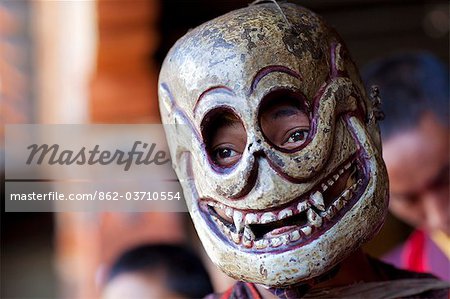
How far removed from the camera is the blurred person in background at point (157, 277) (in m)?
1.86

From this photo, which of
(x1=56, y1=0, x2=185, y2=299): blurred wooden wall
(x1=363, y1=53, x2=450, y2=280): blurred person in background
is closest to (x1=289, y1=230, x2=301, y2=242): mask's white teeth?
(x1=363, y1=53, x2=450, y2=280): blurred person in background

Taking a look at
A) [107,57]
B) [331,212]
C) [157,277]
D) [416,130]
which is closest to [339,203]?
[331,212]

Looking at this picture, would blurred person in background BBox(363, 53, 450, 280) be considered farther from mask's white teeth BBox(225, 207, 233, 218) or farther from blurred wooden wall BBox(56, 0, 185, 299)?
mask's white teeth BBox(225, 207, 233, 218)

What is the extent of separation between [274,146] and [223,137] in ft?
0.25

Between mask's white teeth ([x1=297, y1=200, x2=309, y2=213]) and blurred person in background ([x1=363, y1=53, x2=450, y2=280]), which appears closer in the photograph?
mask's white teeth ([x1=297, y1=200, x2=309, y2=213])

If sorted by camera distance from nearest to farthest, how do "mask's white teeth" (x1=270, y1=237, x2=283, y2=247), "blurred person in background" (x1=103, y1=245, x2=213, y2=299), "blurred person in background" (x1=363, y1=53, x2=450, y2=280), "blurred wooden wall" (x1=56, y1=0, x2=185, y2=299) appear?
"mask's white teeth" (x1=270, y1=237, x2=283, y2=247) → "blurred person in background" (x1=103, y1=245, x2=213, y2=299) → "blurred person in background" (x1=363, y1=53, x2=450, y2=280) → "blurred wooden wall" (x1=56, y1=0, x2=185, y2=299)

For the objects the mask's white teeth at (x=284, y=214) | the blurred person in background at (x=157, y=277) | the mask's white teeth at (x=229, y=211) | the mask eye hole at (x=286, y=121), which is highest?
the blurred person in background at (x=157, y=277)

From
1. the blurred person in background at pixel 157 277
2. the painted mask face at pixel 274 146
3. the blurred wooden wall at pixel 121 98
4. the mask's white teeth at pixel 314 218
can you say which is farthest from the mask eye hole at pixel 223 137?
the blurred wooden wall at pixel 121 98

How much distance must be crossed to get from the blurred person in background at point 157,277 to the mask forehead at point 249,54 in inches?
33.6

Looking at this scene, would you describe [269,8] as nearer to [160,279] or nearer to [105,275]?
[160,279]

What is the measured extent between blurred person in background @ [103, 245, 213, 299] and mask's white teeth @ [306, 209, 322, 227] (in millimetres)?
844

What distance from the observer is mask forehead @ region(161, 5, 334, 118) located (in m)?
1.00

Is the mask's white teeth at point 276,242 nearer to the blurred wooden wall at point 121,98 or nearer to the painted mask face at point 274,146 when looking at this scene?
the painted mask face at point 274,146

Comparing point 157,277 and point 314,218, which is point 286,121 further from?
point 157,277
